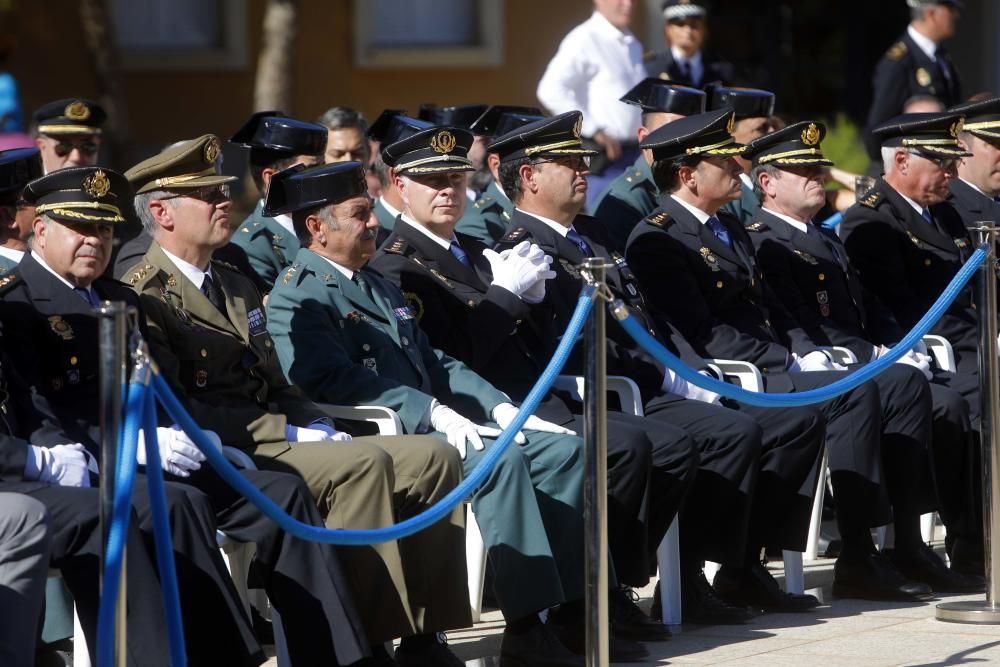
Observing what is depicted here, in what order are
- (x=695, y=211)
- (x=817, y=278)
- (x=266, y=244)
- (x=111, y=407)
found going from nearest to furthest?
(x=111, y=407) → (x=266, y=244) → (x=695, y=211) → (x=817, y=278)

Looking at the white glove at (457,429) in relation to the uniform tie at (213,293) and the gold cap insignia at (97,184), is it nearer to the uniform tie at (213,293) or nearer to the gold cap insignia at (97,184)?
the uniform tie at (213,293)

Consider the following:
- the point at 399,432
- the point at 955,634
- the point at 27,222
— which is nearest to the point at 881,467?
the point at 955,634

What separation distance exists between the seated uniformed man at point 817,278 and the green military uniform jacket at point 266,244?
5.96ft

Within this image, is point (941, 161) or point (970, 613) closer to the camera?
point (970, 613)

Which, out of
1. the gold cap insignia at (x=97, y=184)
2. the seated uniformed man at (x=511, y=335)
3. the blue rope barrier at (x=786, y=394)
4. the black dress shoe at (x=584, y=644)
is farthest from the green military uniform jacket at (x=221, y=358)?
the blue rope barrier at (x=786, y=394)

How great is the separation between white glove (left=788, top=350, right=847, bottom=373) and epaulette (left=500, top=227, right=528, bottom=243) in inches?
48.1

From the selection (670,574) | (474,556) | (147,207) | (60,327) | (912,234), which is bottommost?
(670,574)

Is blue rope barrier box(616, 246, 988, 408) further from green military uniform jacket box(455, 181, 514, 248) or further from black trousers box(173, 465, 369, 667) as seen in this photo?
green military uniform jacket box(455, 181, 514, 248)

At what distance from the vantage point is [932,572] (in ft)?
21.8

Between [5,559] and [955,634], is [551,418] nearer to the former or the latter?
[955,634]

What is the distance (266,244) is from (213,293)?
1.33m

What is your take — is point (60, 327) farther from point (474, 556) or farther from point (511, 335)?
point (511, 335)

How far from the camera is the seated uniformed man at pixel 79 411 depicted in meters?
4.68

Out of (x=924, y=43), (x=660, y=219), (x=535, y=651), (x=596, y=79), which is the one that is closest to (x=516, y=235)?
(x=660, y=219)
